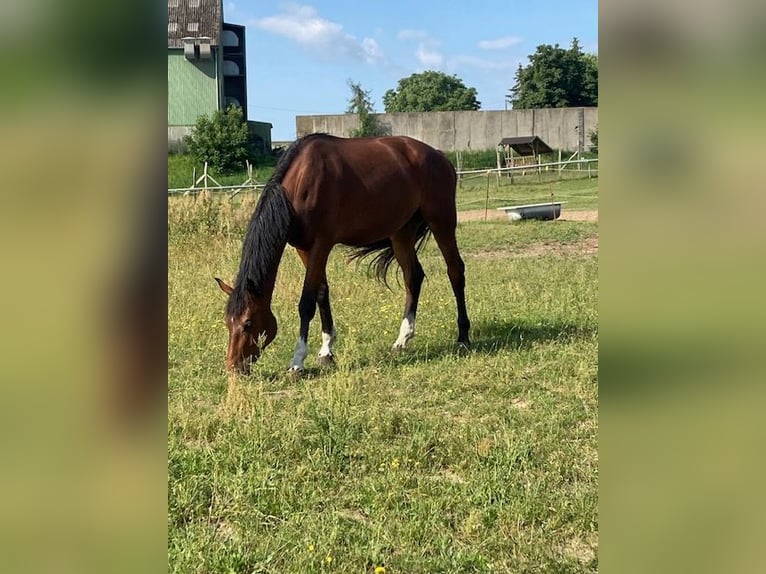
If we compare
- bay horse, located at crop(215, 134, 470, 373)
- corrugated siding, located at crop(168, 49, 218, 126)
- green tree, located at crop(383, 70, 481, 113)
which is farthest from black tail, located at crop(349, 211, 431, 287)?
green tree, located at crop(383, 70, 481, 113)

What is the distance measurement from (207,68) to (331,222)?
106 feet

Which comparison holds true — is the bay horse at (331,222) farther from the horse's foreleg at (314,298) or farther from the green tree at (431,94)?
the green tree at (431,94)

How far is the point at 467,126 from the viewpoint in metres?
37.2

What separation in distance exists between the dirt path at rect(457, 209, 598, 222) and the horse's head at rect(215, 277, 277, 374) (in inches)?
457

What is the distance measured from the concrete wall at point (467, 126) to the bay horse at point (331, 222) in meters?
31.6

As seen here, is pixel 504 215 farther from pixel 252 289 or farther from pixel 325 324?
pixel 252 289

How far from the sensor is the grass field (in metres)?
2.36

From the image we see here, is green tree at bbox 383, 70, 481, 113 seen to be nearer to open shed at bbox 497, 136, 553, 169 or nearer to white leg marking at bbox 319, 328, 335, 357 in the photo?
open shed at bbox 497, 136, 553, 169

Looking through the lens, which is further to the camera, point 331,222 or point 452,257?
point 452,257

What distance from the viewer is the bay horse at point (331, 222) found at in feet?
14.7

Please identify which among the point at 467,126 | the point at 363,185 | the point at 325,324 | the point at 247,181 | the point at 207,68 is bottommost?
the point at 325,324

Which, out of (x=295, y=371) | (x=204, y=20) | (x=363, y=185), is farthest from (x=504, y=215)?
(x=204, y=20)
